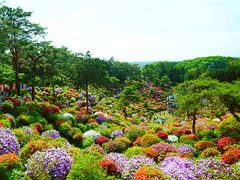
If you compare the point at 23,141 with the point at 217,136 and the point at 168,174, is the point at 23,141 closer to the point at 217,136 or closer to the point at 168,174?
the point at 168,174

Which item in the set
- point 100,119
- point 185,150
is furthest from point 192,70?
point 185,150

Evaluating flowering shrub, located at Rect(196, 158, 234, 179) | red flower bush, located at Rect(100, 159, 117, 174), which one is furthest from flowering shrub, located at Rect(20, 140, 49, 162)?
flowering shrub, located at Rect(196, 158, 234, 179)

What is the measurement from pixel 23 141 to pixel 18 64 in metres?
19.1

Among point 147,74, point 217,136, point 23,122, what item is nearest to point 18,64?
point 23,122

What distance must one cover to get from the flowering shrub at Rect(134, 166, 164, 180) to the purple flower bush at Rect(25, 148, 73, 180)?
2.57m

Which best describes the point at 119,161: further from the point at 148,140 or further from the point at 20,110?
the point at 20,110

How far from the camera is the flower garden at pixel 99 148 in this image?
1107 centimetres

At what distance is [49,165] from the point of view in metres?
11.0

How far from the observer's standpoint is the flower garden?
11.1 m

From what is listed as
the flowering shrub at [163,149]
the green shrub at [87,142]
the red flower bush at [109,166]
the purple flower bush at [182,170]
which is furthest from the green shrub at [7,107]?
the purple flower bush at [182,170]

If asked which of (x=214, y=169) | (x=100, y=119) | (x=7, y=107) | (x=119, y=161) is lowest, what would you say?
(x=100, y=119)

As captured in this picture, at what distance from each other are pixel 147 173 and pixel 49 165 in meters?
3.52

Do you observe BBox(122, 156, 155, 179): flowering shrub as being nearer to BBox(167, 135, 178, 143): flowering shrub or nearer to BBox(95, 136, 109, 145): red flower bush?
BBox(95, 136, 109, 145): red flower bush

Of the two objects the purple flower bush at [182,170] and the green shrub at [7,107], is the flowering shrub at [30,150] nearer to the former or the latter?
the purple flower bush at [182,170]
